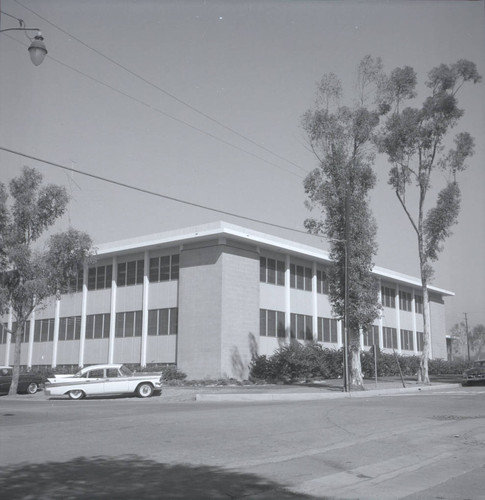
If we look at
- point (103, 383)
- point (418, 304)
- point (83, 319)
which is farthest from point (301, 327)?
point (418, 304)

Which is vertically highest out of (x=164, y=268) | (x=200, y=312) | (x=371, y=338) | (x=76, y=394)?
(x=164, y=268)

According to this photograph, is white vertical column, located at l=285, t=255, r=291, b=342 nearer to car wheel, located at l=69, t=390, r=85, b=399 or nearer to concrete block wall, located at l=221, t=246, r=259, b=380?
concrete block wall, located at l=221, t=246, r=259, b=380

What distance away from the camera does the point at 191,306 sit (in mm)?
36469

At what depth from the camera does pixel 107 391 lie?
2659 centimetres

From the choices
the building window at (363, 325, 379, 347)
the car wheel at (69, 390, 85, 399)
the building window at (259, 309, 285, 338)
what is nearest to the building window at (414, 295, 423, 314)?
the building window at (363, 325, 379, 347)

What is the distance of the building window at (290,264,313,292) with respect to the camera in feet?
138

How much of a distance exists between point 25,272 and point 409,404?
60.1 ft

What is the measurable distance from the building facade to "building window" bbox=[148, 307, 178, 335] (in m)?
0.06

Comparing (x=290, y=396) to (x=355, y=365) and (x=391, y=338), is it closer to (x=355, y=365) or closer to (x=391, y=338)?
(x=355, y=365)

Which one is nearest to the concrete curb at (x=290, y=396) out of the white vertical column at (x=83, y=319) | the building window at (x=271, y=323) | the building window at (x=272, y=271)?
the building window at (x=271, y=323)

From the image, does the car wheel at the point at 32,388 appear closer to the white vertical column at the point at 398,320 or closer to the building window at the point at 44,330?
the building window at the point at 44,330

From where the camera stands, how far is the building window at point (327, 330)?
4395 cm

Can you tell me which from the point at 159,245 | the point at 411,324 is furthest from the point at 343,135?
the point at 411,324

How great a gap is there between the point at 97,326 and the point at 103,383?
16.0 m
